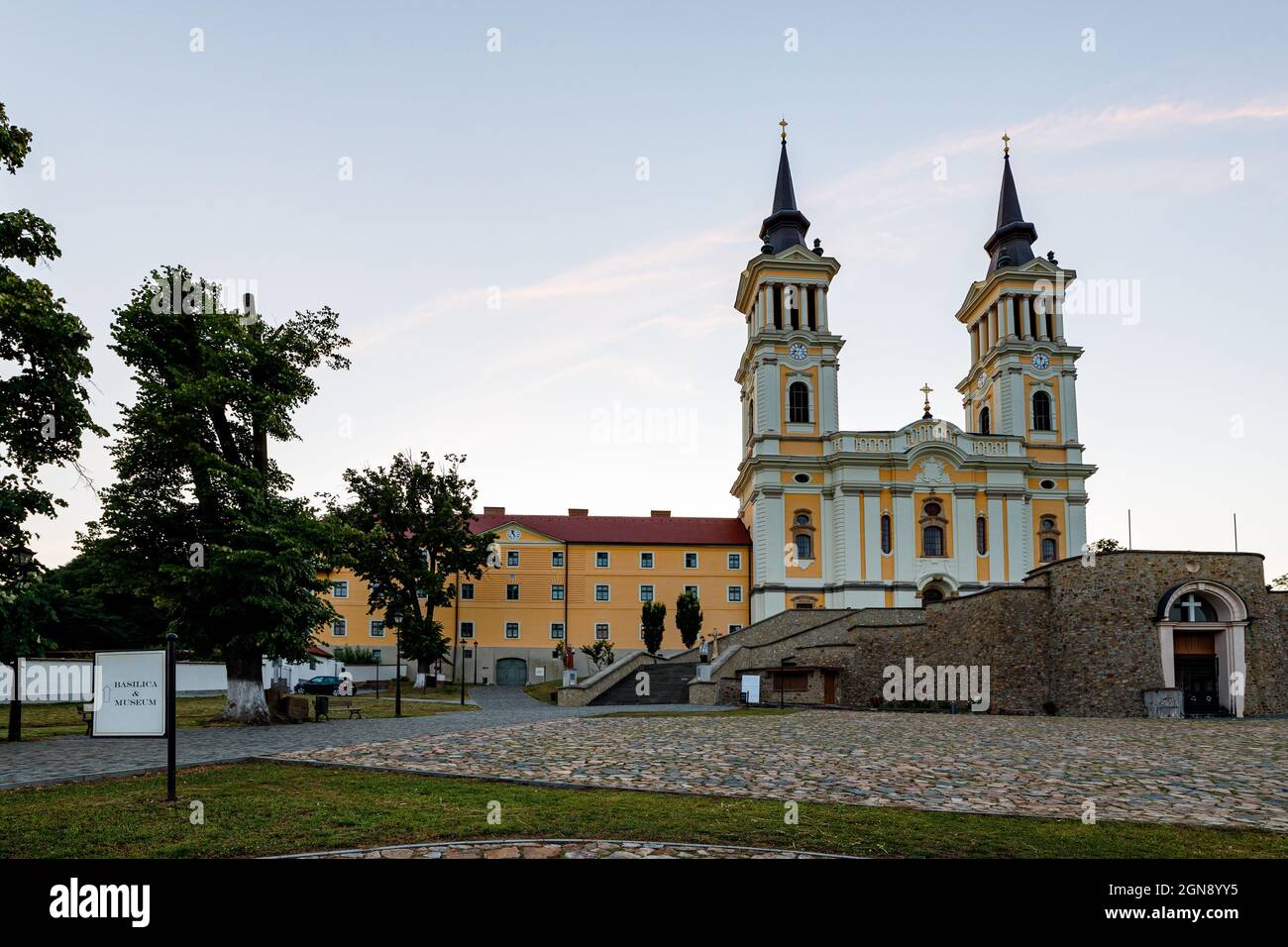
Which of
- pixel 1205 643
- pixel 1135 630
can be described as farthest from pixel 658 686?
pixel 1205 643

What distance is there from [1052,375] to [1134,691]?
124ft

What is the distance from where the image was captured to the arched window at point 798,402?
6000cm

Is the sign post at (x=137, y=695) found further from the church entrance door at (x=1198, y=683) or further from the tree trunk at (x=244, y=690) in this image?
the church entrance door at (x=1198, y=683)

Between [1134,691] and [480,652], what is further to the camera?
[480,652]

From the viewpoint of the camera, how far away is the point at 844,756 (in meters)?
15.4

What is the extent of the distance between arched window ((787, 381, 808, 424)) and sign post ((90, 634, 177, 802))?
169 feet

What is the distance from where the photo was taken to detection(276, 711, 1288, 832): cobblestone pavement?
35.4 ft

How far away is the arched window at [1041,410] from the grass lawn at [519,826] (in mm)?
57436

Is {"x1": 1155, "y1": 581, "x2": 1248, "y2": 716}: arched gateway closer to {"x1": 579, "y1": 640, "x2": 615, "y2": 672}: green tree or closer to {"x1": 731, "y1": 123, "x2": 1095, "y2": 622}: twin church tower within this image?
{"x1": 731, "y1": 123, "x2": 1095, "y2": 622}: twin church tower

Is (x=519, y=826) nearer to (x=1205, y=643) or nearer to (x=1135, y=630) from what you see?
(x=1135, y=630)

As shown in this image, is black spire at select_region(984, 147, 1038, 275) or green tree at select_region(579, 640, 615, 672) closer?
green tree at select_region(579, 640, 615, 672)

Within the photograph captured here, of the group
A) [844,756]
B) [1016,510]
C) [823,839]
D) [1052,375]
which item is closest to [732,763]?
[844,756]

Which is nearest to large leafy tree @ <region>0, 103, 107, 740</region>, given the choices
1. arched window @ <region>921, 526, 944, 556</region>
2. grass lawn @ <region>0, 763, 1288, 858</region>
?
grass lawn @ <region>0, 763, 1288, 858</region>
